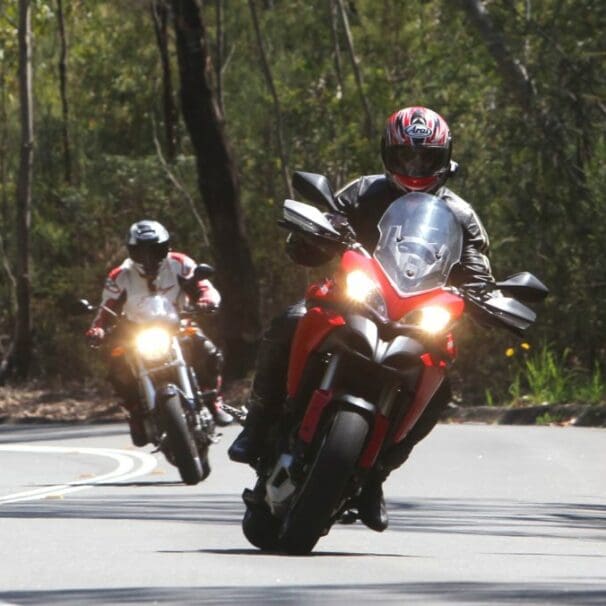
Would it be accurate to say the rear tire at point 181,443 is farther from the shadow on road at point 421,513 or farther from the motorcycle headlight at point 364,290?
the motorcycle headlight at point 364,290

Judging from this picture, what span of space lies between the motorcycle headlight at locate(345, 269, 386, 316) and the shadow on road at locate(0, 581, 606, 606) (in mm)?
1495

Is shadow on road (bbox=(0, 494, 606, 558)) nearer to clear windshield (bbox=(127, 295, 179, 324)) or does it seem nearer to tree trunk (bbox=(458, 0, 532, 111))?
clear windshield (bbox=(127, 295, 179, 324))

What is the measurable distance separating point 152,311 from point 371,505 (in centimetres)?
608

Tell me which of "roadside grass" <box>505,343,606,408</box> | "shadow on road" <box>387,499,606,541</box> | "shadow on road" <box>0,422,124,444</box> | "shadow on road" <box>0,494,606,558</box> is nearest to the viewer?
"shadow on road" <box>387,499,606,541</box>

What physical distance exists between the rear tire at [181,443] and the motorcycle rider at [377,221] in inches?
192

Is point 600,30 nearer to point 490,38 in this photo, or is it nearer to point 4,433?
point 490,38

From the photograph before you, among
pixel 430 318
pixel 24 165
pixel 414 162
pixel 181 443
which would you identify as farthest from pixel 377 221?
pixel 24 165

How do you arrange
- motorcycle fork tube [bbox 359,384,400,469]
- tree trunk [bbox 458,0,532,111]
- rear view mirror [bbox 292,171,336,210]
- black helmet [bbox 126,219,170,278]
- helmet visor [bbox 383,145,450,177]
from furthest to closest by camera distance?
tree trunk [bbox 458,0,532,111], black helmet [bbox 126,219,170,278], helmet visor [bbox 383,145,450,177], rear view mirror [bbox 292,171,336,210], motorcycle fork tube [bbox 359,384,400,469]

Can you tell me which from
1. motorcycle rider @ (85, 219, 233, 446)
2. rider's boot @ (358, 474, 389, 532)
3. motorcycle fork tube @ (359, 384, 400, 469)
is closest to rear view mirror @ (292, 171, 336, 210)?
motorcycle fork tube @ (359, 384, 400, 469)

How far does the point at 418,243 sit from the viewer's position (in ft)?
28.7

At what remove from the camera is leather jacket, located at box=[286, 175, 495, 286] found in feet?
30.2

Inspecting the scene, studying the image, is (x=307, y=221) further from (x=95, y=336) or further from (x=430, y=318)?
(x=95, y=336)

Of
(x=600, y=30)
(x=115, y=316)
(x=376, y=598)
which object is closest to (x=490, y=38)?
(x=600, y=30)

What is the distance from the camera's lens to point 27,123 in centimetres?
3119
